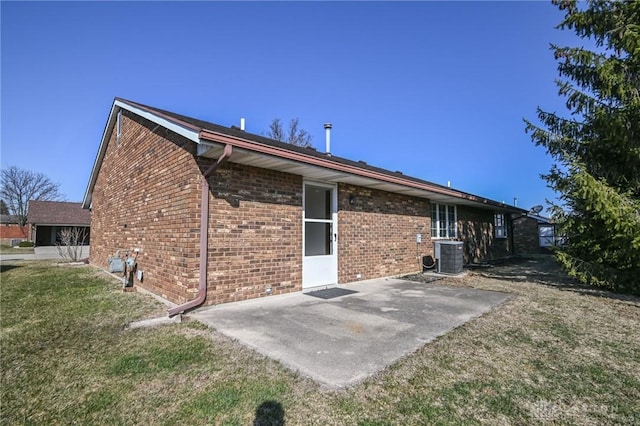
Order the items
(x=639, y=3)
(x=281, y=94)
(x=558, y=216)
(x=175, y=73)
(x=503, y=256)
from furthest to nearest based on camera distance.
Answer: (x=503, y=256) < (x=281, y=94) < (x=175, y=73) < (x=558, y=216) < (x=639, y=3)

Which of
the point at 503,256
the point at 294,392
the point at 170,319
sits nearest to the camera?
the point at 294,392

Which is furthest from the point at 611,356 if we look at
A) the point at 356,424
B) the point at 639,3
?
the point at 639,3

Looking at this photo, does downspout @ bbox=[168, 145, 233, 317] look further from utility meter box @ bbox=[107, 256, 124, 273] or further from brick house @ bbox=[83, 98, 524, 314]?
utility meter box @ bbox=[107, 256, 124, 273]

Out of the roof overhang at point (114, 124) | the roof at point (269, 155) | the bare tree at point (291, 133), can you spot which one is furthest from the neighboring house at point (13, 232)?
the roof at point (269, 155)

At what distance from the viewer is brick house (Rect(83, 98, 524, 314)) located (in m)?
5.38

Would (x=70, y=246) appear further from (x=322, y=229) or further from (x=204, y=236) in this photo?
(x=204, y=236)

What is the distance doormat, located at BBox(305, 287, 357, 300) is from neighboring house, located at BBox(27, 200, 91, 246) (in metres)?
35.9

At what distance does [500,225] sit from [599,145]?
11.1 meters

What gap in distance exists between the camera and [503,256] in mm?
17844

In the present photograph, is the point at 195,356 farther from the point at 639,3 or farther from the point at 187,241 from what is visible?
the point at 639,3

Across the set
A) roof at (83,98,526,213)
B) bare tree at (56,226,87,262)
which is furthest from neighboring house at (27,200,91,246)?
roof at (83,98,526,213)

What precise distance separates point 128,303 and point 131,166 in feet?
14.2

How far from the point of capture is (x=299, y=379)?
282 cm

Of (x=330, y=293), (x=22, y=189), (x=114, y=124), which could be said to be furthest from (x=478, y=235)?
(x=22, y=189)
